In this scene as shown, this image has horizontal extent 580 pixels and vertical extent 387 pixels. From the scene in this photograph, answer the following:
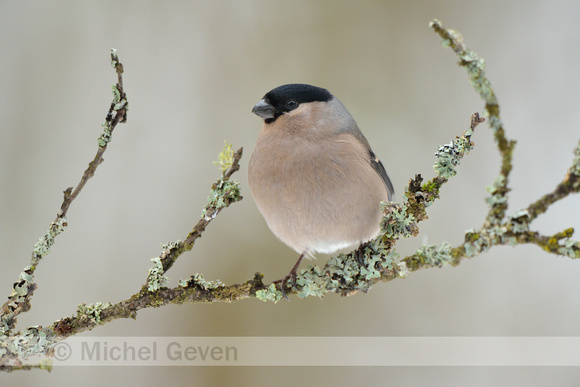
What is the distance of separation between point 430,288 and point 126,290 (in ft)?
6.89

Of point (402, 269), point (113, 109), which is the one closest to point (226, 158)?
point (113, 109)

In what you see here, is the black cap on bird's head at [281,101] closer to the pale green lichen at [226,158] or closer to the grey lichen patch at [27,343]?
the pale green lichen at [226,158]

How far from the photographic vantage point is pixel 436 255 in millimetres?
1257

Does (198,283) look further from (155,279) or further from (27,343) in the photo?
(27,343)

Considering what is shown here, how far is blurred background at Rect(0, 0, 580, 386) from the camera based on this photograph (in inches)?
137

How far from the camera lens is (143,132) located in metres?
3.80

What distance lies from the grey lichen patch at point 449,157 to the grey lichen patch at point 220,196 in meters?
0.57

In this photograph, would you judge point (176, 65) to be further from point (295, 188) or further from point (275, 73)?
point (295, 188)

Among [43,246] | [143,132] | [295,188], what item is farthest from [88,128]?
[43,246]

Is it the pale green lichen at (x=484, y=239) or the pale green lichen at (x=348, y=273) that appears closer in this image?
the pale green lichen at (x=484, y=239)

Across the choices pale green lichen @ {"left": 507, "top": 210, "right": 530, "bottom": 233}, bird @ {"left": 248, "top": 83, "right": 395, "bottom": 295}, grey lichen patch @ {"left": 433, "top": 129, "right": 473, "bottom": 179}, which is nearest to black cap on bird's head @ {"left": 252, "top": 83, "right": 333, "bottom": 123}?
bird @ {"left": 248, "top": 83, "right": 395, "bottom": 295}

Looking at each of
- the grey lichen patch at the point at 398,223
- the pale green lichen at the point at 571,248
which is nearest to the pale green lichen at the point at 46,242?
the grey lichen patch at the point at 398,223

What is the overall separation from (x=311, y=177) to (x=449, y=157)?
2.41ft

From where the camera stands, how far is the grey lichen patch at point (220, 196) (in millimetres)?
1517
